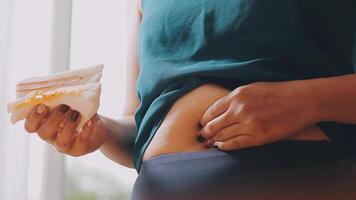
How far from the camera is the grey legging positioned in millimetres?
536

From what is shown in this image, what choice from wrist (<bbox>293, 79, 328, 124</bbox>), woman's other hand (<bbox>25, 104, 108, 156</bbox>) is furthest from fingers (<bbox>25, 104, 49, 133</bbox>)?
wrist (<bbox>293, 79, 328, 124</bbox>)

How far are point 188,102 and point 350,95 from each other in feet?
0.69

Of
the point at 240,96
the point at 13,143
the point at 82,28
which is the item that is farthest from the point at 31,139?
the point at 240,96

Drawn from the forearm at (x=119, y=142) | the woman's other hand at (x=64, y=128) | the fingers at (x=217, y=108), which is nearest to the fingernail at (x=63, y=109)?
the woman's other hand at (x=64, y=128)

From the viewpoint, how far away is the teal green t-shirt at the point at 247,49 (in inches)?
25.0

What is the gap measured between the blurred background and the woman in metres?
0.41

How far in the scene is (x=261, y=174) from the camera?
0.54m

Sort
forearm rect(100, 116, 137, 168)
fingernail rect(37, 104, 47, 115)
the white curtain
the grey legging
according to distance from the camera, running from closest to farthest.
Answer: the grey legging, fingernail rect(37, 104, 47, 115), forearm rect(100, 116, 137, 168), the white curtain

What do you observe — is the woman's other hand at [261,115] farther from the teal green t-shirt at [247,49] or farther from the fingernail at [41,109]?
the fingernail at [41,109]

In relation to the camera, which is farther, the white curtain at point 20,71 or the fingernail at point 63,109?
the white curtain at point 20,71

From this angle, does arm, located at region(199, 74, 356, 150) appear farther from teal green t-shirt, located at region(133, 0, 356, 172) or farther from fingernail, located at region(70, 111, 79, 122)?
fingernail, located at region(70, 111, 79, 122)

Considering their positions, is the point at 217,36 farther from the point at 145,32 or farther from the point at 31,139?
the point at 31,139

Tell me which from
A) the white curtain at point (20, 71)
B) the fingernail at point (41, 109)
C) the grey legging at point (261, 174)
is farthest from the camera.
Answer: the white curtain at point (20, 71)

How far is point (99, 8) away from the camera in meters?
1.29
